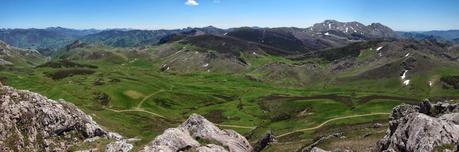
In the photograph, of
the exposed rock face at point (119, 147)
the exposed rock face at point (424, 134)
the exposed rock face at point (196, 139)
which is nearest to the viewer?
the exposed rock face at point (424, 134)

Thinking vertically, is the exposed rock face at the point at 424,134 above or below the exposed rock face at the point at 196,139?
above

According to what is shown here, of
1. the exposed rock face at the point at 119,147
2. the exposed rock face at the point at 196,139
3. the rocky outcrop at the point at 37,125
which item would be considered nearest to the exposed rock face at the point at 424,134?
the exposed rock face at the point at 196,139

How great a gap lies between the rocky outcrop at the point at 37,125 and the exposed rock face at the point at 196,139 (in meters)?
19.7

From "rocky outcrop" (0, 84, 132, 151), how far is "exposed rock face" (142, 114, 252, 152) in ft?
64.6

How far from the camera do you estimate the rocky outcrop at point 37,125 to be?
8450 centimetres

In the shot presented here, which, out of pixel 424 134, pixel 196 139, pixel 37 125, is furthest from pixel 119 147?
pixel 424 134

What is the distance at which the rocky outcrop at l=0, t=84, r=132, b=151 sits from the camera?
277 ft

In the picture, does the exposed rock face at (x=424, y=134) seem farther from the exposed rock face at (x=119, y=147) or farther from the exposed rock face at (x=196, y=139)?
the exposed rock face at (x=119, y=147)

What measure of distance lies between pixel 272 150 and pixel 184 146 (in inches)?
1550

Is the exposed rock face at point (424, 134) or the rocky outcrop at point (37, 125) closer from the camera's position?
the exposed rock face at point (424, 134)

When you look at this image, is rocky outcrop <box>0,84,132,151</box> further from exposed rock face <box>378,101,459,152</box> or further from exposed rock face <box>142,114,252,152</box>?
exposed rock face <box>378,101,459,152</box>

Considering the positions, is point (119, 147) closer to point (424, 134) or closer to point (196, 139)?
point (196, 139)

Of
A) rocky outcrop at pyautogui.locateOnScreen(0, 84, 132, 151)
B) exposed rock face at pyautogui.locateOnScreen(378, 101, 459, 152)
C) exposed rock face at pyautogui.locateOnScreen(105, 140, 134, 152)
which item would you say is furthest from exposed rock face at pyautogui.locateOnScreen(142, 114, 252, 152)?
exposed rock face at pyautogui.locateOnScreen(378, 101, 459, 152)

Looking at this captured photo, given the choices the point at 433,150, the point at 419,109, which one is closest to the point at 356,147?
the point at 419,109
